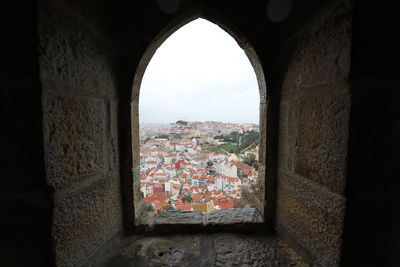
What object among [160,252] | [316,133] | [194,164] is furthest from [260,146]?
[194,164]

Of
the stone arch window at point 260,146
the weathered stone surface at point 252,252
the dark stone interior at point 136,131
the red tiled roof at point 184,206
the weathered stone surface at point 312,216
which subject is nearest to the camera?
the dark stone interior at point 136,131

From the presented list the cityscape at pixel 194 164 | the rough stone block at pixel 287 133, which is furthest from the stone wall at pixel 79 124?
the cityscape at pixel 194 164

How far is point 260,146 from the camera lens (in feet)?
4.07

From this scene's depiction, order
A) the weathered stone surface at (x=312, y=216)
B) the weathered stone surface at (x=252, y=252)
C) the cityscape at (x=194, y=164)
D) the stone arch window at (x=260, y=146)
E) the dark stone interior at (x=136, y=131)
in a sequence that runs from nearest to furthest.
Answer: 1. the dark stone interior at (x=136, y=131)
2. the weathered stone surface at (x=312, y=216)
3. the weathered stone surface at (x=252, y=252)
4. the stone arch window at (x=260, y=146)
5. the cityscape at (x=194, y=164)

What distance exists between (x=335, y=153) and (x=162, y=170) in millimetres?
2510

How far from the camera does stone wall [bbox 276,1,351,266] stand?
71cm

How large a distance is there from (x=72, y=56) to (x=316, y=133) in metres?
1.00

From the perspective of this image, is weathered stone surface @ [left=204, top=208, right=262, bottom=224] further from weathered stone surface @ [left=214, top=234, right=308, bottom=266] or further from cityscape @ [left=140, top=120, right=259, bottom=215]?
cityscape @ [left=140, top=120, right=259, bottom=215]

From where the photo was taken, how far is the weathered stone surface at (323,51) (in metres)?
0.68

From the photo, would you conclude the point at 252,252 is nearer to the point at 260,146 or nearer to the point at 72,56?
the point at 260,146

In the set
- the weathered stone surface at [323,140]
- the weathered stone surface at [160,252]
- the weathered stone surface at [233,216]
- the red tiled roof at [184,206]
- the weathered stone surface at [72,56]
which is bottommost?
the red tiled roof at [184,206]

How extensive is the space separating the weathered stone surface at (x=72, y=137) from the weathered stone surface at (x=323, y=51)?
948mm

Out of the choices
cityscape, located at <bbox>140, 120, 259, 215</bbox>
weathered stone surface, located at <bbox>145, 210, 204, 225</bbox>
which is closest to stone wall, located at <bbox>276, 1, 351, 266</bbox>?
weathered stone surface, located at <bbox>145, 210, 204, 225</bbox>

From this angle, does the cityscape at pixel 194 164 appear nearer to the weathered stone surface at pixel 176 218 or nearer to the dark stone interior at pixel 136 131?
the weathered stone surface at pixel 176 218
